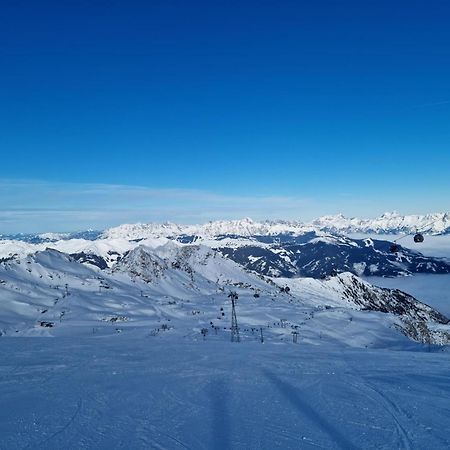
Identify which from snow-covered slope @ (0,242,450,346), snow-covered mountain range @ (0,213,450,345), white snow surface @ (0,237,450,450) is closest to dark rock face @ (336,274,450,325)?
snow-covered mountain range @ (0,213,450,345)

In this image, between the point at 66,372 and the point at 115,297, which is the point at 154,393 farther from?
the point at 115,297

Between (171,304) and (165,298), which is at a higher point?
(171,304)

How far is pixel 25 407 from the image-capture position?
11.8m

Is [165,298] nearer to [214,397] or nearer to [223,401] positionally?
[214,397]

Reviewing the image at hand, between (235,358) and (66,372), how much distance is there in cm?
706

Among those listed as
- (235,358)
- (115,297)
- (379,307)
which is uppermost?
(235,358)

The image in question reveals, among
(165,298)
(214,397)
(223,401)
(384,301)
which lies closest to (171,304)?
(165,298)

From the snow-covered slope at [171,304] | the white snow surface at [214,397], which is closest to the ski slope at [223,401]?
the white snow surface at [214,397]

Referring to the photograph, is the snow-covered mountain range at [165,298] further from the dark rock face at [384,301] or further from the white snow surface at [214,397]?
the white snow surface at [214,397]

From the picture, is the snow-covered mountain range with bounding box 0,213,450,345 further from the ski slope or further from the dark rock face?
the ski slope

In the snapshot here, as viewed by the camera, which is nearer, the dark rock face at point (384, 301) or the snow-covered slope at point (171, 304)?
the snow-covered slope at point (171, 304)

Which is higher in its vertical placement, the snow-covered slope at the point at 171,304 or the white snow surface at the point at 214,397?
the white snow surface at the point at 214,397

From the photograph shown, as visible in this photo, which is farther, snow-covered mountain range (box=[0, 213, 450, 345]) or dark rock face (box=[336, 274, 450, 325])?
dark rock face (box=[336, 274, 450, 325])

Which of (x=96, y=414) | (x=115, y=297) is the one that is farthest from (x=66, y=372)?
(x=115, y=297)
